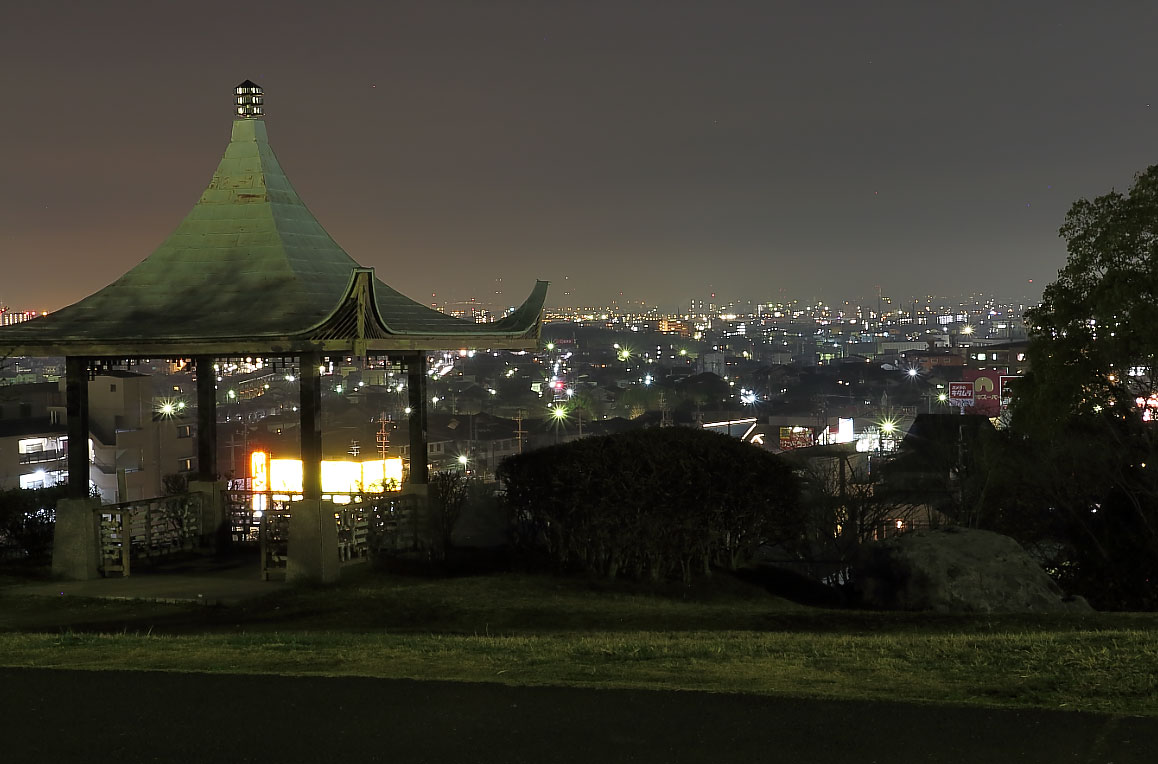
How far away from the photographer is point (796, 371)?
150 metres

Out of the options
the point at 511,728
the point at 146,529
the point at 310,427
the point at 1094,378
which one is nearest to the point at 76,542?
the point at 146,529

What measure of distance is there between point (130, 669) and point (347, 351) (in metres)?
8.18

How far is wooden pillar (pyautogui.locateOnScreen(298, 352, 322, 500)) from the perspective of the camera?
18.2 meters

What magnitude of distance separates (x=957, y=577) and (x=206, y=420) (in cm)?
1304

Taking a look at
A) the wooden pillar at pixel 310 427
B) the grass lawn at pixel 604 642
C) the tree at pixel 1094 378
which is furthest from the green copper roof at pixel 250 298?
the tree at pixel 1094 378

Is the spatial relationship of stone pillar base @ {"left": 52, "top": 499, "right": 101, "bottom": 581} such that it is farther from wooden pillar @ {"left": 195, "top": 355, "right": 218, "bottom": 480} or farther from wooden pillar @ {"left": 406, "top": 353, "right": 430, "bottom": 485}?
wooden pillar @ {"left": 406, "top": 353, "right": 430, "bottom": 485}

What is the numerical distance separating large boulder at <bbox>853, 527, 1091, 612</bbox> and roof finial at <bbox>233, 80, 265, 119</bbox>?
12.3 metres

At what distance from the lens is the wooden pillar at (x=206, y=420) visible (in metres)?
22.3

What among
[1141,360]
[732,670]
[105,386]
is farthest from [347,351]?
[105,386]

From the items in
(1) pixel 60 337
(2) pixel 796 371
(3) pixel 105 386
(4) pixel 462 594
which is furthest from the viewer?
(2) pixel 796 371

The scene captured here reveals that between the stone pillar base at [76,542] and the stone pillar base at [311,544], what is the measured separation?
11.2 feet

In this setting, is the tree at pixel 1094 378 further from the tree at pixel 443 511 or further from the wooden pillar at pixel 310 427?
the wooden pillar at pixel 310 427

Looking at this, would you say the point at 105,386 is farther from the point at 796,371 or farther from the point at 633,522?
the point at 796,371

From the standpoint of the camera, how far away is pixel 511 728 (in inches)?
327
